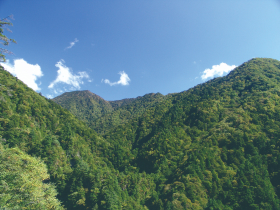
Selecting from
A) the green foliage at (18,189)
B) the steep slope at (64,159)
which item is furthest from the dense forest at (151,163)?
the steep slope at (64,159)

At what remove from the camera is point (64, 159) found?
7938 centimetres

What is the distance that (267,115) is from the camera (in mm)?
91812

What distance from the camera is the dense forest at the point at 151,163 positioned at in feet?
123

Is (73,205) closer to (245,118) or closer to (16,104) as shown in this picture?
(16,104)

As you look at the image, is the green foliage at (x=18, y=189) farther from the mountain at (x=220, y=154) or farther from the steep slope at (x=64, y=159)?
the mountain at (x=220, y=154)

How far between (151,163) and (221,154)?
4648 centimetres

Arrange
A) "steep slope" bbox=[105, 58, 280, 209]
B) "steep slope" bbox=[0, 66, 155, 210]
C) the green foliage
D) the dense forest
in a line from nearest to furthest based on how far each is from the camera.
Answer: the green foliage
the dense forest
"steep slope" bbox=[105, 58, 280, 209]
"steep slope" bbox=[0, 66, 155, 210]

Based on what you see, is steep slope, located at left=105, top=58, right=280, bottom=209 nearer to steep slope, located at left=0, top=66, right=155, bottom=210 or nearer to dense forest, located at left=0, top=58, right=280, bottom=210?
dense forest, located at left=0, top=58, right=280, bottom=210

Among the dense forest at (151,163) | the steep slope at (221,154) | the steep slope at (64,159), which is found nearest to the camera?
the dense forest at (151,163)

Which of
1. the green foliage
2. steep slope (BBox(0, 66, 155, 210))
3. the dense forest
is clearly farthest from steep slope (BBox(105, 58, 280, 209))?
the green foliage

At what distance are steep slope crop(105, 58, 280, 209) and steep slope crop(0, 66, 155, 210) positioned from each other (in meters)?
14.0

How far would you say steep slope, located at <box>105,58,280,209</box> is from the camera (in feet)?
185

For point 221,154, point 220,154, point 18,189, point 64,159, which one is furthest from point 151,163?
point 18,189

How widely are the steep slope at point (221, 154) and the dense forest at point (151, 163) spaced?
1.26 ft
